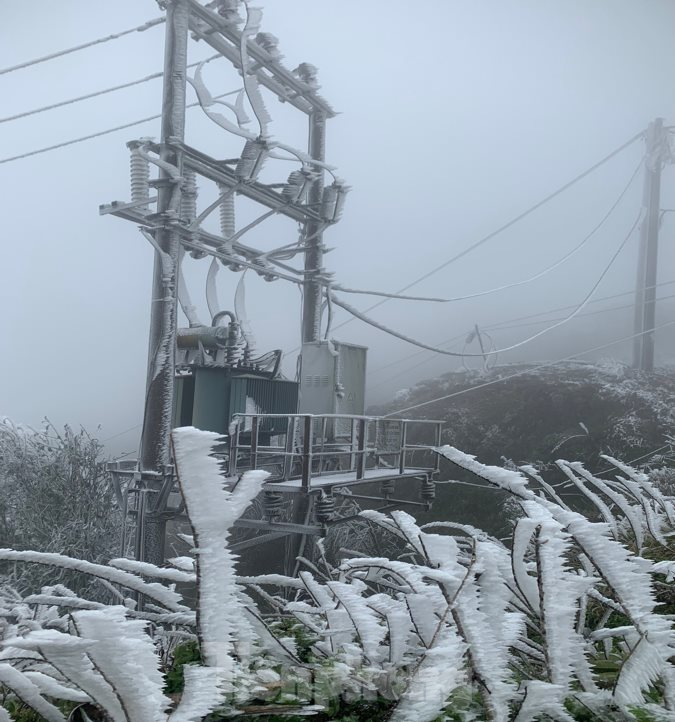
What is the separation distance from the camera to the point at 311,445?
260 inches

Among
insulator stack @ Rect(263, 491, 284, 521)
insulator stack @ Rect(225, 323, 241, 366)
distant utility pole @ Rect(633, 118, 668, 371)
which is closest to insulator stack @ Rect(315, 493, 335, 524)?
insulator stack @ Rect(263, 491, 284, 521)

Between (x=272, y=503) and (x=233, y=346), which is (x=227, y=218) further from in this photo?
(x=272, y=503)

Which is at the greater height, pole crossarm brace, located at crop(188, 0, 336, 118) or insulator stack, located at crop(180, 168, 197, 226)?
pole crossarm brace, located at crop(188, 0, 336, 118)

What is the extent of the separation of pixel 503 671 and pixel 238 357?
820 cm

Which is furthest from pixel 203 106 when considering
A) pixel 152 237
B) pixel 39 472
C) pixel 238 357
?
pixel 39 472

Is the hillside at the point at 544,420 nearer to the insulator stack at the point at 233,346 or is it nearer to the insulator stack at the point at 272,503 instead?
the insulator stack at the point at 233,346

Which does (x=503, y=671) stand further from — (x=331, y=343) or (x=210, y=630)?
(x=331, y=343)

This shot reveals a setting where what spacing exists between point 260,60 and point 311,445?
6779 mm

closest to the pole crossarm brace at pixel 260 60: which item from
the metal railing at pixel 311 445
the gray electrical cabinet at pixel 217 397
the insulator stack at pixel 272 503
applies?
the gray electrical cabinet at pixel 217 397

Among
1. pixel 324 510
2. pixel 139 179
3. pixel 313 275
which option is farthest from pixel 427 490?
pixel 139 179

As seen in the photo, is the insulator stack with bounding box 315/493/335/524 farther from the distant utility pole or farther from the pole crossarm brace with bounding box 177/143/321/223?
the distant utility pole

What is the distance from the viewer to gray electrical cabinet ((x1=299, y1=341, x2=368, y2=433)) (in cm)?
977

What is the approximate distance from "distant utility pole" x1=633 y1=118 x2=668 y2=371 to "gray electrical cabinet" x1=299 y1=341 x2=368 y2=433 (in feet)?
32.7

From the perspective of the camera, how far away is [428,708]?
670 millimetres
